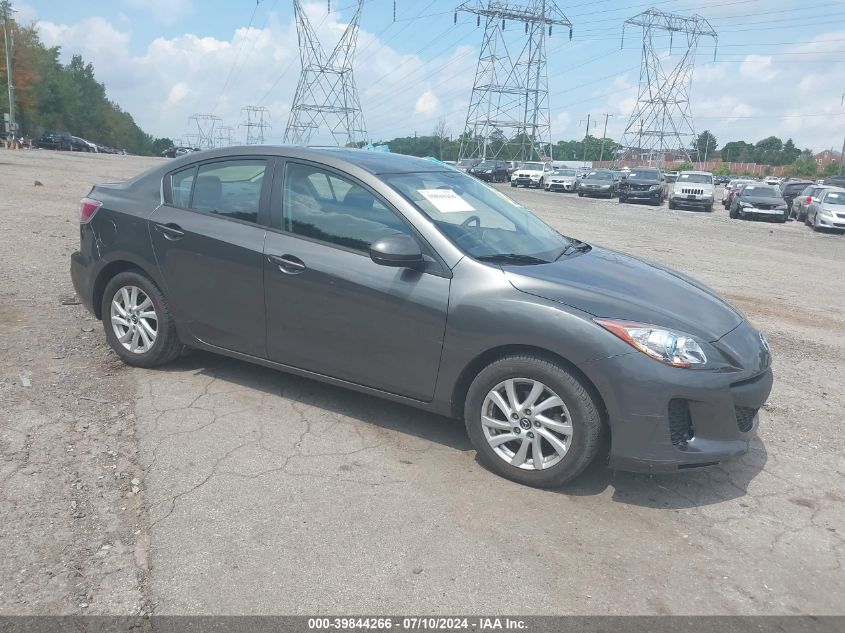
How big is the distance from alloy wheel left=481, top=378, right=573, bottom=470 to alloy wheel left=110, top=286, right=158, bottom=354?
2.65 meters

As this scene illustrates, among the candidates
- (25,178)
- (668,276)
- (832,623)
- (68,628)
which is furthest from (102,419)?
(25,178)

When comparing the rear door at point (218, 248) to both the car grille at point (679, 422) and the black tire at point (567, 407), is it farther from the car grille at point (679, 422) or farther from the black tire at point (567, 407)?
the car grille at point (679, 422)

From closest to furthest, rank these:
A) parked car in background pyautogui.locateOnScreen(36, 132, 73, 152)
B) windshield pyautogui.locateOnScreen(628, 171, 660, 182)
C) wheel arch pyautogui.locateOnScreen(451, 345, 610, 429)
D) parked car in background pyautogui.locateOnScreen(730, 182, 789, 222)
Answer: wheel arch pyautogui.locateOnScreen(451, 345, 610, 429), parked car in background pyautogui.locateOnScreen(730, 182, 789, 222), windshield pyautogui.locateOnScreen(628, 171, 660, 182), parked car in background pyautogui.locateOnScreen(36, 132, 73, 152)

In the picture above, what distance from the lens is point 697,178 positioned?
30562 mm

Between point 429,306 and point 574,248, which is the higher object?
point 574,248

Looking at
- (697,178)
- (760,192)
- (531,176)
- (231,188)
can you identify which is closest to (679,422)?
(231,188)

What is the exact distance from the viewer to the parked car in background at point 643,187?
3219 centimetres

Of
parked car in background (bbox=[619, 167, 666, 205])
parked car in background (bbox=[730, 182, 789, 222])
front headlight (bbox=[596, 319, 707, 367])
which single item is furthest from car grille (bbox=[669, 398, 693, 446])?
parked car in background (bbox=[619, 167, 666, 205])

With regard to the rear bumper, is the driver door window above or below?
above

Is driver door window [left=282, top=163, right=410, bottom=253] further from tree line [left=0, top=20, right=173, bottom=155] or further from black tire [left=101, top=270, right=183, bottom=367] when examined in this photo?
tree line [left=0, top=20, right=173, bottom=155]

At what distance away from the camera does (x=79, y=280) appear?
5.48 metres

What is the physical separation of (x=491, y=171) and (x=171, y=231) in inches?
1747

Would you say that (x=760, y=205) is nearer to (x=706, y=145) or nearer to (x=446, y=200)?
(x=446, y=200)

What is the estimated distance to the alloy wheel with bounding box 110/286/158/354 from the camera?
16.8 feet
